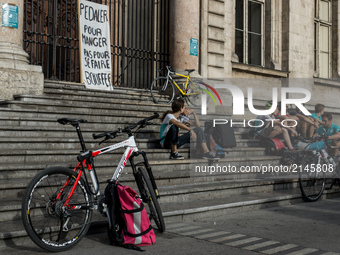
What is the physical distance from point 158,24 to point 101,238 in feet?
31.4

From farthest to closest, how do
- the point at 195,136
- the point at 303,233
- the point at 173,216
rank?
1. the point at 195,136
2. the point at 173,216
3. the point at 303,233

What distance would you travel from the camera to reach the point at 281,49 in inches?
659

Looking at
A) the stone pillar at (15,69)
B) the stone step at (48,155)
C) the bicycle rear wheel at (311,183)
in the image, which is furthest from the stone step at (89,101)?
the bicycle rear wheel at (311,183)

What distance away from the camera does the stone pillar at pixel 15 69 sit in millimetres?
9297

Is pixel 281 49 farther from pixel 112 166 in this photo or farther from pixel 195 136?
pixel 112 166

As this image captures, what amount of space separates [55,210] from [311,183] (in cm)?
515

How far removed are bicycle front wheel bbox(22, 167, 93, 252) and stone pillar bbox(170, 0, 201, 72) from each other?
8.77 meters

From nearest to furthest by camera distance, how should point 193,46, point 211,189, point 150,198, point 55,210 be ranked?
point 55,210
point 150,198
point 211,189
point 193,46

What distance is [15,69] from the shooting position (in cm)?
945

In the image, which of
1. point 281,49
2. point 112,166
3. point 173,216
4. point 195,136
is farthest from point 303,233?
point 281,49

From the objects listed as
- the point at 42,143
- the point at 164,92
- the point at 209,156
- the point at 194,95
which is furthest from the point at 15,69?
the point at 194,95

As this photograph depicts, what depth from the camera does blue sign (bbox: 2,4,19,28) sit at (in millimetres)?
9703

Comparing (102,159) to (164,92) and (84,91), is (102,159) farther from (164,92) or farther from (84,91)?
(164,92)

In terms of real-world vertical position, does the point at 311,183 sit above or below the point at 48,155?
below
